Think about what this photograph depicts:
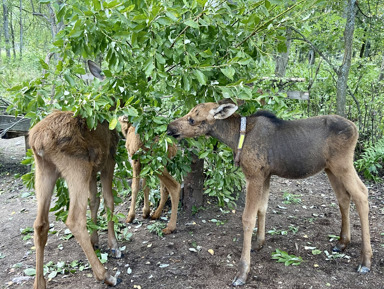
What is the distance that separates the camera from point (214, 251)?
4438 mm

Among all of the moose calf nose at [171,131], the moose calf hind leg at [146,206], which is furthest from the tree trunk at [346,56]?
the moose calf nose at [171,131]

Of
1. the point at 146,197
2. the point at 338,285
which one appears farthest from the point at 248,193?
the point at 146,197

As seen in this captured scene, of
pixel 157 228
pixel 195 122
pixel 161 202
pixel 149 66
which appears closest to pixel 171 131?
pixel 195 122

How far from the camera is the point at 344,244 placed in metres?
4.43

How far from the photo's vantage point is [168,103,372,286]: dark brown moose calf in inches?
154

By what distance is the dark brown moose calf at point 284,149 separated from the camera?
390cm

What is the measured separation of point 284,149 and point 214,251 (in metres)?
1.65

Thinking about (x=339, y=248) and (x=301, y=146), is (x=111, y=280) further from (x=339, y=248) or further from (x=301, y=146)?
(x=339, y=248)

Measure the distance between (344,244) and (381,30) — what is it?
7207 mm

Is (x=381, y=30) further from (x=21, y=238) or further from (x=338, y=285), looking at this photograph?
(x=21, y=238)

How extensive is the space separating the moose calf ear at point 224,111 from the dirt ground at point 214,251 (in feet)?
6.01

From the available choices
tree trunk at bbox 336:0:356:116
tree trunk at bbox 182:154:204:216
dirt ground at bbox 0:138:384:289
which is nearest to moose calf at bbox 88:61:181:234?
dirt ground at bbox 0:138:384:289

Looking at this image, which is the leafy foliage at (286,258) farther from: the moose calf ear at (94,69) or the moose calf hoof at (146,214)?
the moose calf ear at (94,69)

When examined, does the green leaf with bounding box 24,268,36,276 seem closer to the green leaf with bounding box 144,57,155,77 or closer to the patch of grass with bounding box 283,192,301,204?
the green leaf with bounding box 144,57,155,77
